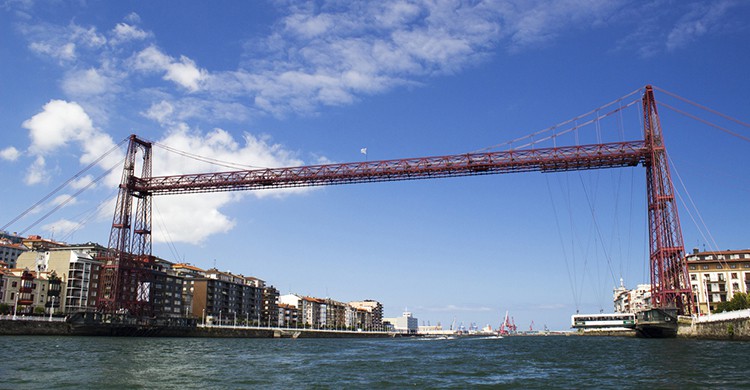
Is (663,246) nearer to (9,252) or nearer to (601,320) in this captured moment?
(601,320)

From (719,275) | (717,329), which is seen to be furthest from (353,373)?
(719,275)

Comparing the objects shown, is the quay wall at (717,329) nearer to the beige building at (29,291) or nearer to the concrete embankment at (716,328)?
the concrete embankment at (716,328)

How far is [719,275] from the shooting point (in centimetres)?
8100

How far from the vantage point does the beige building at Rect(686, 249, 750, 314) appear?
262ft

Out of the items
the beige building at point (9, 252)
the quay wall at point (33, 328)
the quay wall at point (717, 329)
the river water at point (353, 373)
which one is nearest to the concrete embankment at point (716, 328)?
the quay wall at point (717, 329)

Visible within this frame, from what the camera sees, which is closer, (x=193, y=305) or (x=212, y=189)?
(x=212, y=189)

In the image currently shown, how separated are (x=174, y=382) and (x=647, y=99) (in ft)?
157

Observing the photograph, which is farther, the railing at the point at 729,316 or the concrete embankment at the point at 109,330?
the concrete embankment at the point at 109,330

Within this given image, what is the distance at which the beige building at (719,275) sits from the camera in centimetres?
7988

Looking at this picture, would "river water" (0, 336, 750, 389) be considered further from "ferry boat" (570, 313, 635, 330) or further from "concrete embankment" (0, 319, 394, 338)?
"ferry boat" (570, 313, 635, 330)

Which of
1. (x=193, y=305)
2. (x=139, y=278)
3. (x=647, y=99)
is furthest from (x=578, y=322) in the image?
(x=139, y=278)

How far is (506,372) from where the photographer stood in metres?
25.1

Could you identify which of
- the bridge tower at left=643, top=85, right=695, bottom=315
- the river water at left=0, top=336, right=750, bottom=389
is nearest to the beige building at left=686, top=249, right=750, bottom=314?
the bridge tower at left=643, top=85, right=695, bottom=315

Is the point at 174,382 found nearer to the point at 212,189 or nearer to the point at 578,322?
the point at 212,189
